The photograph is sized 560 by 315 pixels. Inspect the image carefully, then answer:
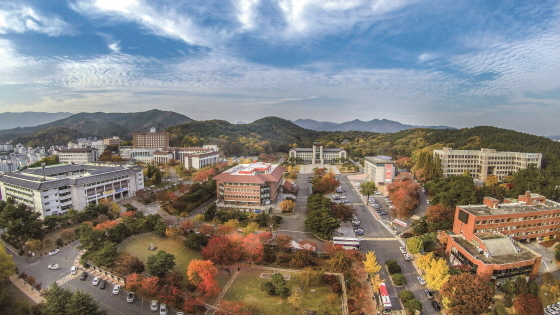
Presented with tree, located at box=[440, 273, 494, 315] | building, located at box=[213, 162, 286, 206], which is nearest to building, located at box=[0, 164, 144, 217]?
building, located at box=[213, 162, 286, 206]

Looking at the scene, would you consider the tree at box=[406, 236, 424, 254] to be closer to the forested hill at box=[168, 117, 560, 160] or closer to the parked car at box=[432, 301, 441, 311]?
the parked car at box=[432, 301, 441, 311]

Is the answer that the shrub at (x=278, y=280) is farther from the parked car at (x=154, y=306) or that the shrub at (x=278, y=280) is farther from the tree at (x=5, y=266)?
the tree at (x=5, y=266)

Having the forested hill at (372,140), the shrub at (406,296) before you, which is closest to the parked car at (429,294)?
the shrub at (406,296)

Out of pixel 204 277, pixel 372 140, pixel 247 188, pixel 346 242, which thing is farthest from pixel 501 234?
pixel 372 140

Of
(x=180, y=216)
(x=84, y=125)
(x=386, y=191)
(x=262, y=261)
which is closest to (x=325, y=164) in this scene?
(x=386, y=191)

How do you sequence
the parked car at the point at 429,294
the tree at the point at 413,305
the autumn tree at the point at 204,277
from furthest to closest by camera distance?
1. the parked car at the point at 429,294
2. the autumn tree at the point at 204,277
3. the tree at the point at 413,305

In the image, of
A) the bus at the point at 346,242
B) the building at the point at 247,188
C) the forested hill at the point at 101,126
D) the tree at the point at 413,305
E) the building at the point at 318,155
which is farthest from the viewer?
the forested hill at the point at 101,126
